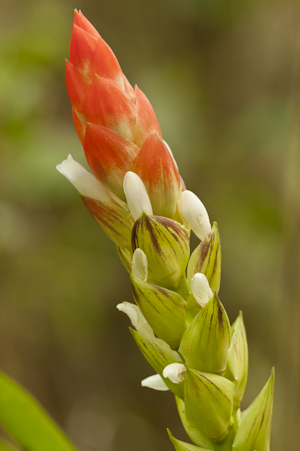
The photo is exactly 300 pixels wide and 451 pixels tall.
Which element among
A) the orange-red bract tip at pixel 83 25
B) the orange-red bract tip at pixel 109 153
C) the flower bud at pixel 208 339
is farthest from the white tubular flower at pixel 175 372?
the orange-red bract tip at pixel 83 25

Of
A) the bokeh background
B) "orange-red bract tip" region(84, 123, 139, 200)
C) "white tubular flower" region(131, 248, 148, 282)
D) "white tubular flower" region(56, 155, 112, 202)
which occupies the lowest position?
the bokeh background

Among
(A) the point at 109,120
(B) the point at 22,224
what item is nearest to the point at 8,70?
(B) the point at 22,224

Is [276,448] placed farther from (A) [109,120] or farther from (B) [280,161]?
(A) [109,120]

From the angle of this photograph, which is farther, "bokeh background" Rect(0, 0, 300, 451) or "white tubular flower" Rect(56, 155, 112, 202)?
"bokeh background" Rect(0, 0, 300, 451)

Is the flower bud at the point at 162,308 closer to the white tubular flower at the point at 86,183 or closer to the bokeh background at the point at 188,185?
the white tubular flower at the point at 86,183

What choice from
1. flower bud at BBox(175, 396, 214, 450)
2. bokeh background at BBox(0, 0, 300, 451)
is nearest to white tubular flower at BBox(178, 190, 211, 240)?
flower bud at BBox(175, 396, 214, 450)

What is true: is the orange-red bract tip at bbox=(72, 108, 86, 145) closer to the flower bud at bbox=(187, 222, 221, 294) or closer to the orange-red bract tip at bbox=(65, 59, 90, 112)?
the orange-red bract tip at bbox=(65, 59, 90, 112)
